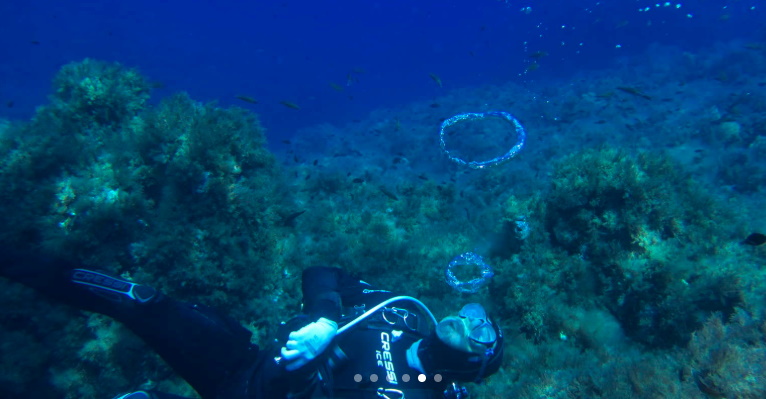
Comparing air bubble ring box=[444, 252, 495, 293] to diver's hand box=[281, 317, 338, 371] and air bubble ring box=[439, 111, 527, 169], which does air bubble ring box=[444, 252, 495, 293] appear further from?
air bubble ring box=[439, 111, 527, 169]

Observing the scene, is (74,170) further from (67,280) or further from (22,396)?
(22,396)

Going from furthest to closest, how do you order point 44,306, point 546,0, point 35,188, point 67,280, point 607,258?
point 546,0 < point 607,258 < point 35,188 < point 44,306 < point 67,280

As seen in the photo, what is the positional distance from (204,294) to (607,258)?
6.12 metres

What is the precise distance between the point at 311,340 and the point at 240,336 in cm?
187

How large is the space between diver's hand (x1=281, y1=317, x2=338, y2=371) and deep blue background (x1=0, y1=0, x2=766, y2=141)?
19634 mm

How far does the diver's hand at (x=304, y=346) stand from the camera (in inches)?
109

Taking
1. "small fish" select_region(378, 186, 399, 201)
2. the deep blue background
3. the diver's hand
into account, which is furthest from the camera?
the deep blue background

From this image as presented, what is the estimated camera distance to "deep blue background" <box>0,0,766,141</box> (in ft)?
154

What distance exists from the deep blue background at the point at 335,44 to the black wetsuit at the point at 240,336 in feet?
61.3

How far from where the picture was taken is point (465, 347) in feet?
9.88

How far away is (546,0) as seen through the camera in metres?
81.1

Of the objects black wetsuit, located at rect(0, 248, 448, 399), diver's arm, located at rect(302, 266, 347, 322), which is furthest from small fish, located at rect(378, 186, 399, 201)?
black wetsuit, located at rect(0, 248, 448, 399)

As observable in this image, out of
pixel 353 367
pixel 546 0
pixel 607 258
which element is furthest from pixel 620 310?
pixel 546 0

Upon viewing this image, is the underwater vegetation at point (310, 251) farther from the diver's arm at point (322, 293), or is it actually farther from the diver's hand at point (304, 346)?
the diver's hand at point (304, 346)
